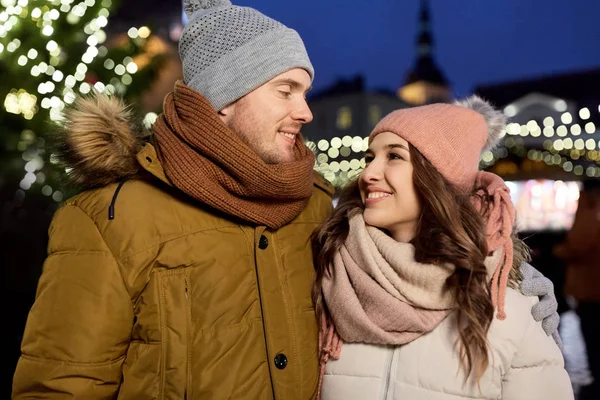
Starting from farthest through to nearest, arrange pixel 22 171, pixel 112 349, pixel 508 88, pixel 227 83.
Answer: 1. pixel 508 88
2. pixel 22 171
3. pixel 227 83
4. pixel 112 349

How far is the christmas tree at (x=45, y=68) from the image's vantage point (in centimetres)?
447

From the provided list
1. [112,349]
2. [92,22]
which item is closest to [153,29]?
[92,22]

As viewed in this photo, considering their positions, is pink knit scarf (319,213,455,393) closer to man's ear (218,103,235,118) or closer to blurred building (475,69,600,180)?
man's ear (218,103,235,118)

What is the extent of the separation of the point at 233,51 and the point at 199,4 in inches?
12.4

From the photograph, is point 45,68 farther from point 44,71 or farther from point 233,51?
point 233,51

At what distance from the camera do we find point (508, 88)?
1730 inches

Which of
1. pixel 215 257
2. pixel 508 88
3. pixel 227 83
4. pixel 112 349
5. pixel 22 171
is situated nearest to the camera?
pixel 112 349

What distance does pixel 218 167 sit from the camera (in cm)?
203

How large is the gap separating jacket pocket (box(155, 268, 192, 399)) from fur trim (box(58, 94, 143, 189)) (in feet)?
1.48

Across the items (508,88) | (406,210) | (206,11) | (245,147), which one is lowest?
(406,210)

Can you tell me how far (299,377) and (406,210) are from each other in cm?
74

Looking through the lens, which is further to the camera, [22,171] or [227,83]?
[22,171]

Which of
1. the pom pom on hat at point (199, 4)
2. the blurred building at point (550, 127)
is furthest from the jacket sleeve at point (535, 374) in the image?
the pom pom on hat at point (199, 4)

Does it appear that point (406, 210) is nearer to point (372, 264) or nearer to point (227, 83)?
point (372, 264)
